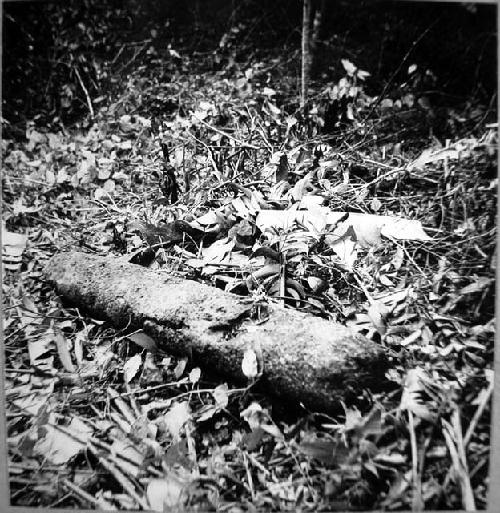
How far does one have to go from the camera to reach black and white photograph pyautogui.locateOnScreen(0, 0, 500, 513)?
4.56 ft

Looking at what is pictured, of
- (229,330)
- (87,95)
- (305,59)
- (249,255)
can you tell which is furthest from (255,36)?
(229,330)

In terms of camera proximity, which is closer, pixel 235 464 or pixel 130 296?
pixel 235 464

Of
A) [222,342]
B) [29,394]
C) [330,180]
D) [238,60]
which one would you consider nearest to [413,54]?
[330,180]

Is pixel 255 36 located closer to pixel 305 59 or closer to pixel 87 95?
pixel 305 59

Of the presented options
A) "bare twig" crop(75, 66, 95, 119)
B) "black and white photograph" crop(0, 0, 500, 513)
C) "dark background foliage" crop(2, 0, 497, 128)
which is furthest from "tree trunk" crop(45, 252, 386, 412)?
"dark background foliage" crop(2, 0, 497, 128)

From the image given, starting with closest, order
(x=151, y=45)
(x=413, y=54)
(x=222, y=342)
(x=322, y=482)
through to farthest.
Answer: (x=322, y=482) < (x=222, y=342) < (x=413, y=54) < (x=151, y=45)

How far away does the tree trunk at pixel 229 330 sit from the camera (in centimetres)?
135

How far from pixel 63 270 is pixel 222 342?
878 millimetres

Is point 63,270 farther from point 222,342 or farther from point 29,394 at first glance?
point 222,342

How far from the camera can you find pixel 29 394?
1620mm

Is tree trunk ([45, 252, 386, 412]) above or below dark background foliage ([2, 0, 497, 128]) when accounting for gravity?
below

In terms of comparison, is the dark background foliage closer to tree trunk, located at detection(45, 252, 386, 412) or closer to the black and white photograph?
the black and white photograph

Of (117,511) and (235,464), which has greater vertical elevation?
(235,464)

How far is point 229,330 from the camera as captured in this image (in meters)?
1.49
